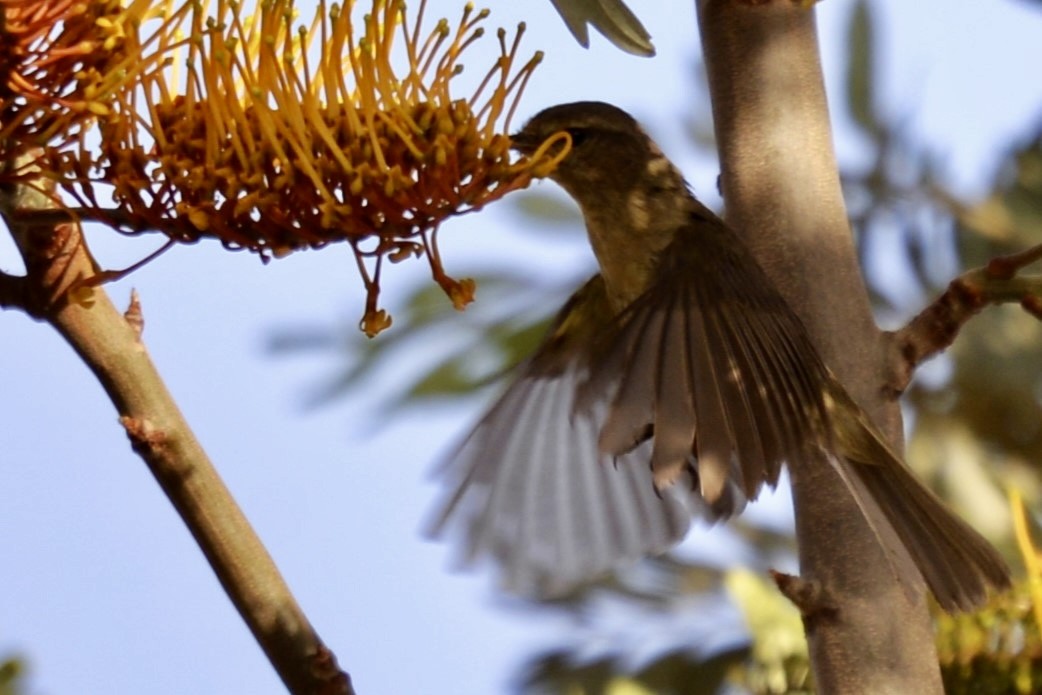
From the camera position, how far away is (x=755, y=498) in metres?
1.44

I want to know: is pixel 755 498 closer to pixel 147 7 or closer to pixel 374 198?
pixel 374 198

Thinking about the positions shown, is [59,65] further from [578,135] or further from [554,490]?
[554,490]

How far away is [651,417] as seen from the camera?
1545 millimetres

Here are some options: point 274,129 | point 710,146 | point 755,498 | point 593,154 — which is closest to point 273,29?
point 274,129

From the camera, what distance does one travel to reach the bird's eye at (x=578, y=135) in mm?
1958

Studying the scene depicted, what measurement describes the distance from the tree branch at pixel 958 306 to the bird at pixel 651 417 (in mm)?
94

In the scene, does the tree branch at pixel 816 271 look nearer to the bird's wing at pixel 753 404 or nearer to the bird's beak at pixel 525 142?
the bird's wing at pixel 753 404

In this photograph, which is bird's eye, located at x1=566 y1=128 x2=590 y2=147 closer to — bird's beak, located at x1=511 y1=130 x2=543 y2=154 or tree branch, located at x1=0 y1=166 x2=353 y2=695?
bird's beak, located at x1=511 y1=130 x2=543 y2=154

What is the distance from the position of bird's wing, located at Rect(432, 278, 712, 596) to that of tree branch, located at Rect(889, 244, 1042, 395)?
479mm

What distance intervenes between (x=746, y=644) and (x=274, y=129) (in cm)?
100

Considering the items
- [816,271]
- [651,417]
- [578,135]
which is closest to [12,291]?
[651,417]

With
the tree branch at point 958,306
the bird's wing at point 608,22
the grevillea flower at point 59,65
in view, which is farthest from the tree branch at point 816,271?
the grevillea flower at point 59,65

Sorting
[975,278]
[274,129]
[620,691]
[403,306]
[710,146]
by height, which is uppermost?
[710,146]

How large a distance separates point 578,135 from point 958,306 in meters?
0.67
